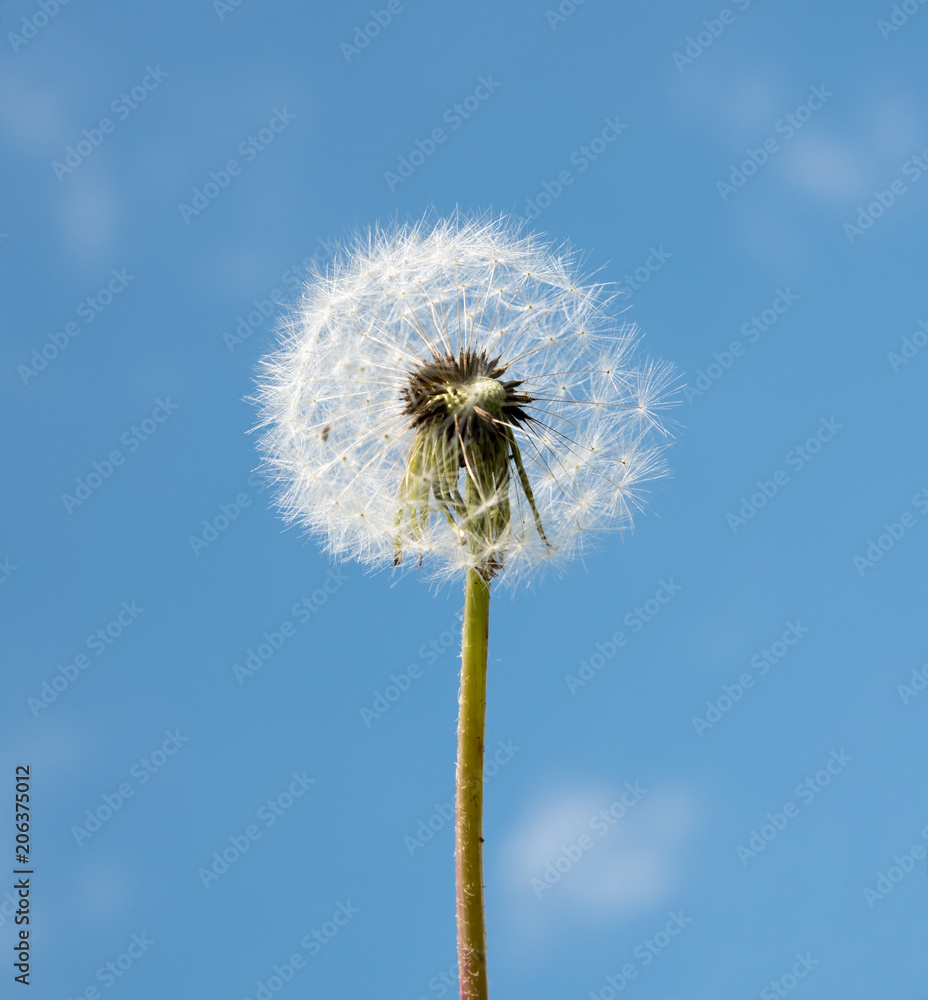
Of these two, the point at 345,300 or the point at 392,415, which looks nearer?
the point at 392,415

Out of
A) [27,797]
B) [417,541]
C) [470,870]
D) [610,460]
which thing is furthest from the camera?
[27,797]

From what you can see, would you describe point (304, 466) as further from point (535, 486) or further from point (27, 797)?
point (27, 797)

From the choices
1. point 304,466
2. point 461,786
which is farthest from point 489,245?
point 461,786

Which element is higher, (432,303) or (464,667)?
(432,303)

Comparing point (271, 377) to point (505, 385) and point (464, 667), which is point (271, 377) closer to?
point (505, 385)

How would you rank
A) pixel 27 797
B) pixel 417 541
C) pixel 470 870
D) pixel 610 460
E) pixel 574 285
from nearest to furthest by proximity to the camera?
1. pixel 470 870
2. pixel 417 541
3. pixel 610 460
4. pixel 574 285
5. pixel 27 797

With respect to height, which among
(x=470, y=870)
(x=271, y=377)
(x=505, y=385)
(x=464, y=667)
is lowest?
(x=470, y=870)

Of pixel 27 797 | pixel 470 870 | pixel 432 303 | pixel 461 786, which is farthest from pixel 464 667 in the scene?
pixel 27 797
